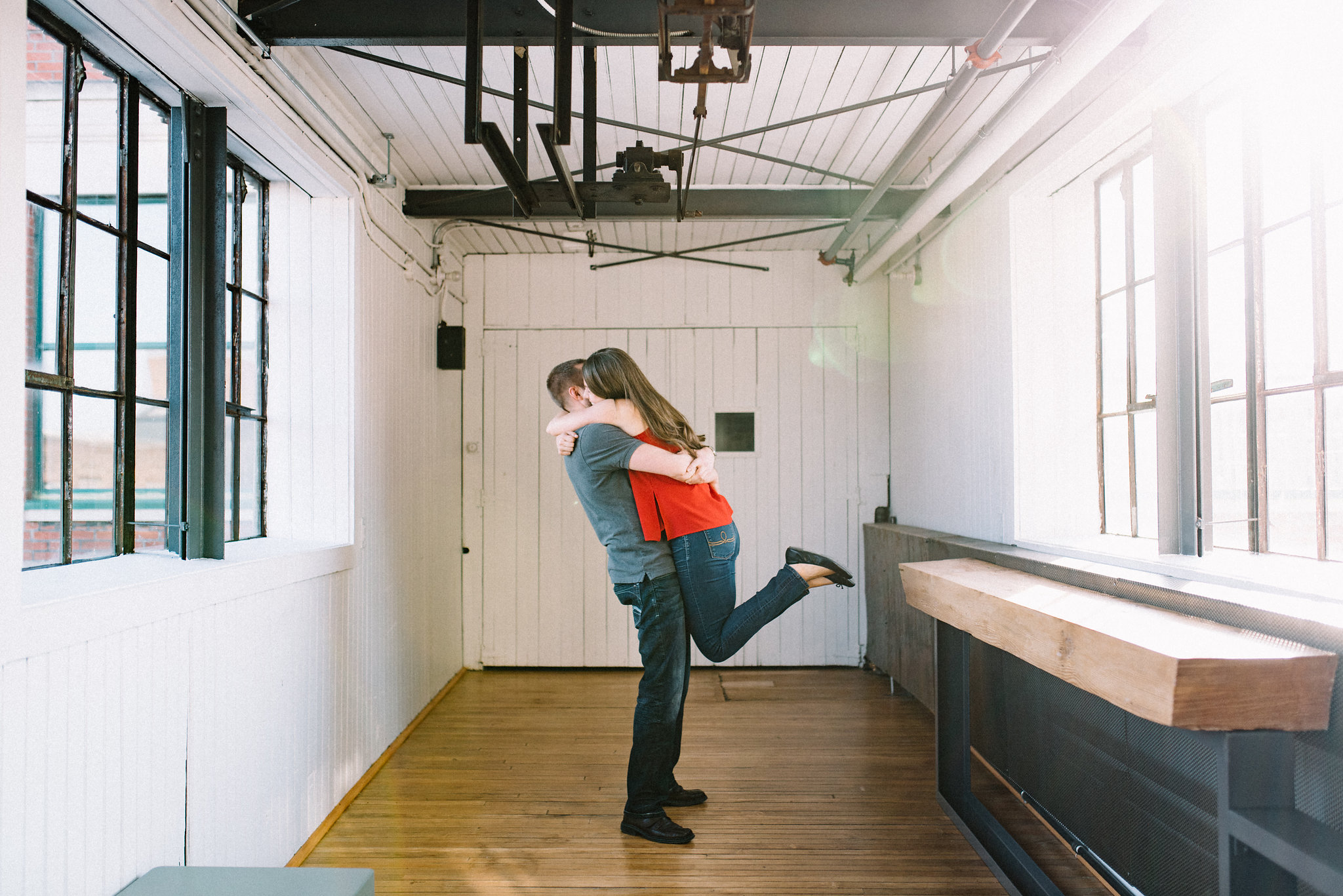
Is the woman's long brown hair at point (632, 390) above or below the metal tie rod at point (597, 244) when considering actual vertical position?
below

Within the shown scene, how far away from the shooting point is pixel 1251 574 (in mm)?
1835

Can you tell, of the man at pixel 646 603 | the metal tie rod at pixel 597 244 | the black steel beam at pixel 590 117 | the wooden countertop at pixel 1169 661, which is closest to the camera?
the wooden countertop at pixel 1169 661

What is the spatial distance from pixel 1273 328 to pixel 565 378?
2.25m

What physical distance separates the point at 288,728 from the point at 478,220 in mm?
2762

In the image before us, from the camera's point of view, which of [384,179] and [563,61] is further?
[384,179]

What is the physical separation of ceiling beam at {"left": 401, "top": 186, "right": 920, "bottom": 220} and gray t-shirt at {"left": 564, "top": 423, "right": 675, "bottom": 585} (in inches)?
57.8

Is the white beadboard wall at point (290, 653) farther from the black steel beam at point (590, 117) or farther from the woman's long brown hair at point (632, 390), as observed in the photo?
the black steel beam at point (590, 117)

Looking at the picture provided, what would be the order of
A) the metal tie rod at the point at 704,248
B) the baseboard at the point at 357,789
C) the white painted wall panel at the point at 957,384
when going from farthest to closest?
the metal tie rod at the point at 704,248
the white painted wall panel at the point at 957,384
the baseboard at the point at 357,789

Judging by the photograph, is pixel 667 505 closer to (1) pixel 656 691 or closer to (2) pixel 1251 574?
(1) pixel 656 691

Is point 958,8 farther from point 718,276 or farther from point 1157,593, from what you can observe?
point 718,276

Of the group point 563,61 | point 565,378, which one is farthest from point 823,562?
point 563,61

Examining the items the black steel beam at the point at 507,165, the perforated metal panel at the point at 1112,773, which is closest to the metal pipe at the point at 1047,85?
the black steel beam at the point at 507,165

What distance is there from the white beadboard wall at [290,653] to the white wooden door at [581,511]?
391 mm

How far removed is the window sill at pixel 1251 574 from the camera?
1570 millimetres
